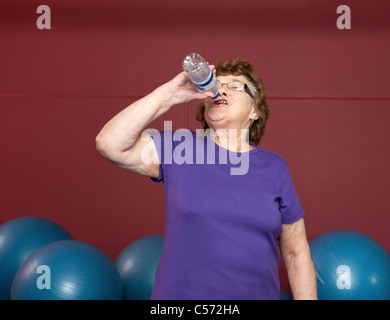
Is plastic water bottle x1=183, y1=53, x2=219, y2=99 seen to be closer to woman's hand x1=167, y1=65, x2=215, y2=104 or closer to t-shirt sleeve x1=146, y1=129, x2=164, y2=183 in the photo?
woman's hand x1=167, y1=65, x2=215, y2=104

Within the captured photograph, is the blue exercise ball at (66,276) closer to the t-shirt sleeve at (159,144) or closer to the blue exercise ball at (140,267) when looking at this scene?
the blue exercise ball at (140,267)

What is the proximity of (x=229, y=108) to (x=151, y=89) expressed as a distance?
1.99 metres

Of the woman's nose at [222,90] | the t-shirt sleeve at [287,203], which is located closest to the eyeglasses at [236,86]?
the woman's nose at [222,90]

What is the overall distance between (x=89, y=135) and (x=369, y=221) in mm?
1989

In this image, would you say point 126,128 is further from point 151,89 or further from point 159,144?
point 151,89

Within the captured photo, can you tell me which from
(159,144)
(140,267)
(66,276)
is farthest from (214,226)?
(140,267)

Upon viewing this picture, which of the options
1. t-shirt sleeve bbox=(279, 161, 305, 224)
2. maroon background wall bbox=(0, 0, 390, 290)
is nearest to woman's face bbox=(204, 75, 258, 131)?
t-shirt sleeve bbox=(279, 161, 305, 224)

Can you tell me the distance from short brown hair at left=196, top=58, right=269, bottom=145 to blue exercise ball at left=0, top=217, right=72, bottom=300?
4.31 ft

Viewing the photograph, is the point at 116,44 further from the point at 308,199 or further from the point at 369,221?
the point at 369,221

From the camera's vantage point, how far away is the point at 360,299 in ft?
7.38

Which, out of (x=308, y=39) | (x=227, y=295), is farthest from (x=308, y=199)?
(x=227, y=295)

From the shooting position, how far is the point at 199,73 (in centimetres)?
135

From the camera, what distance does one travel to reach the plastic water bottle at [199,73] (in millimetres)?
1343

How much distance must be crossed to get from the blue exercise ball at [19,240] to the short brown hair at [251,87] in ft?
4.31
